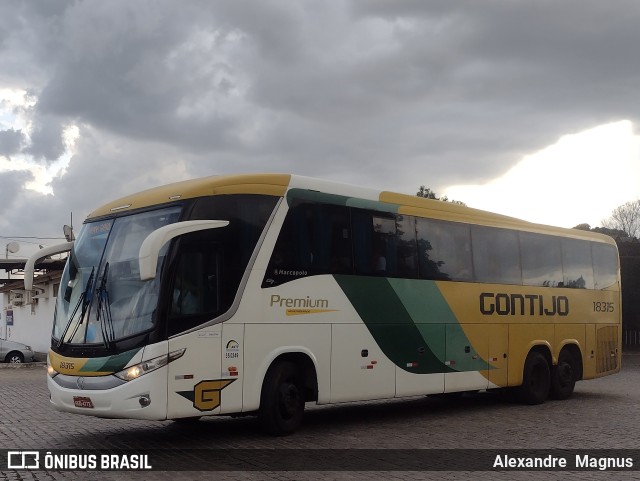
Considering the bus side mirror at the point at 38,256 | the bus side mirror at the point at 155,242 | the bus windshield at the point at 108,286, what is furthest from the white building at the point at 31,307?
the bus side mirror at the point at 155,242

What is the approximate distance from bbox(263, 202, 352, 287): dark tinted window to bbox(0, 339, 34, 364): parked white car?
23.6 metres

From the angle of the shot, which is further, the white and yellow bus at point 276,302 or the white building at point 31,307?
the white building at point 31,307

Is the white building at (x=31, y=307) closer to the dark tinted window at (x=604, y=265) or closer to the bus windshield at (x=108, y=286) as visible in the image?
the dark tinted window at (x=604, y=265)

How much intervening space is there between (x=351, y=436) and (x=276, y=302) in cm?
234

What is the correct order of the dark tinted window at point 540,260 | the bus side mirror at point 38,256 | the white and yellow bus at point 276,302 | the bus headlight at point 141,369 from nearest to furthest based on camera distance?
1. the bus headlight at point 141,369
2. the white and yellow bus at point 276,302
3. the bus side mirror at point 38,256
4. the dark tinted window at point 540,260

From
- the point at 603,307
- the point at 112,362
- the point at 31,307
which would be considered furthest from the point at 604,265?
the point at 31,307

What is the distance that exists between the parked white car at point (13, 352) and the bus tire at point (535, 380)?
73.2 ft

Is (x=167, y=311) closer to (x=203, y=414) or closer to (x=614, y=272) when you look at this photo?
(x=203, y=414)

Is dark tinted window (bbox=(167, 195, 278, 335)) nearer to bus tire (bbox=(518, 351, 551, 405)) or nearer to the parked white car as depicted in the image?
bus tire (bbox=(518, 351, 551, 405))

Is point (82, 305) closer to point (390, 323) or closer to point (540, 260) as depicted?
point (390, 323)

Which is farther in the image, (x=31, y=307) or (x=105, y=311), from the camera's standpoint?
(x=31, y=307)

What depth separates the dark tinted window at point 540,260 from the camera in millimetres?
17500

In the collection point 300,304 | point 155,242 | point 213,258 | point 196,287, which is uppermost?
point 155,242

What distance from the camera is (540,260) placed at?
58.7 ft
